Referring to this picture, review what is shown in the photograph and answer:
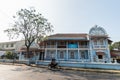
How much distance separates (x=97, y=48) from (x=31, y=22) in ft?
54.7

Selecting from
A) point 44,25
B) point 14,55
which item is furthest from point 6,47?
point 44,25

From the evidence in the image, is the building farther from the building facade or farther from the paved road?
the paved road

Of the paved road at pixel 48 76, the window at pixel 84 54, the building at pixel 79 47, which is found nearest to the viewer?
the paved road at pixel 48 76

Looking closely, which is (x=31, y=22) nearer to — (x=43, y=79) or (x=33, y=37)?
(x=33, y=37)

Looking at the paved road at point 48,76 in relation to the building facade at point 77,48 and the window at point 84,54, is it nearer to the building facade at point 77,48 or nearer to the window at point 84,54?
the building facade at point 77,48

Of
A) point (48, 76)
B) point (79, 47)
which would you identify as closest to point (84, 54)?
point (79, 47)

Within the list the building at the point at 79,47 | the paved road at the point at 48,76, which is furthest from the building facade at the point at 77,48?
the paved road at the point at 48,76

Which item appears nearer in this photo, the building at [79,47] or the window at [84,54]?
the building at [79,47]

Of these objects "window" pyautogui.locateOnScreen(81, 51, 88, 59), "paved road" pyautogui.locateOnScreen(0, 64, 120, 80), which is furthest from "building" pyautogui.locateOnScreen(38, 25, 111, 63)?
"paved road" pyautogui.locateOnScreen(0, 64, 120, 80)

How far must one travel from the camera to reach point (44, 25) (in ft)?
96.7

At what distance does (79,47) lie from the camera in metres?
30.1

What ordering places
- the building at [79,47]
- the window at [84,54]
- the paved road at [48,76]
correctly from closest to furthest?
the paved road at [48,76] < the building at [79,47] < the window at [84,54]

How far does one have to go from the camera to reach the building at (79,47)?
93.3 feet

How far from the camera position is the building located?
93.3 ft
